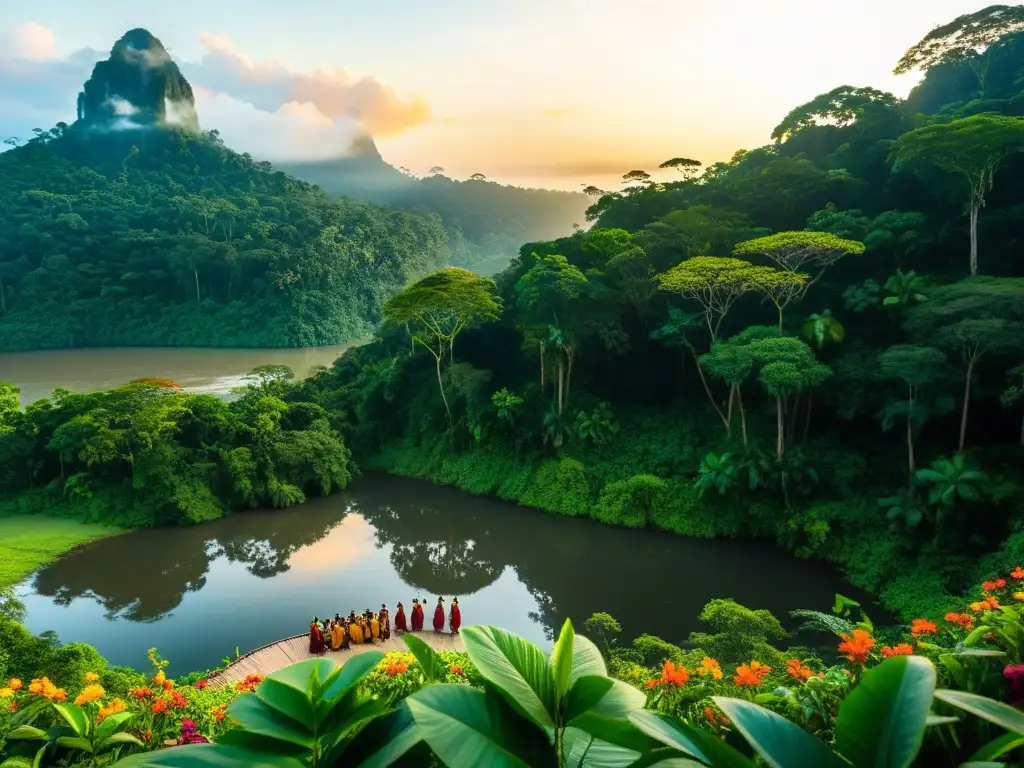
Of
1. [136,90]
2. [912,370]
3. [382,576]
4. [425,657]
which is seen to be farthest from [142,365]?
[136,90]

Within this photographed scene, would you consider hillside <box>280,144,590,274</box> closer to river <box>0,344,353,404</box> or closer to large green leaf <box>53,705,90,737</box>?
river <box>0,344,353,404</box>

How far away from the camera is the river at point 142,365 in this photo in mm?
26031

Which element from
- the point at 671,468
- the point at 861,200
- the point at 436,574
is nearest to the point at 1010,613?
the point at 436,574

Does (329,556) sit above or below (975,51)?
below

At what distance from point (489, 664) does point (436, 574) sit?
34.7 ft

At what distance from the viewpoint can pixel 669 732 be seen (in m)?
1.37

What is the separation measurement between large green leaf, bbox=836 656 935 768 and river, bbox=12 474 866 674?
8120 millimetres

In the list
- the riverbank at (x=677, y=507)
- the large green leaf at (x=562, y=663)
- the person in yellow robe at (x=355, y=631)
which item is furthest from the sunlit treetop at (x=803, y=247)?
the large green leaf at (x=562, y=663)

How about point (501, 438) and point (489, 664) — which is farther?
point (501, 438)

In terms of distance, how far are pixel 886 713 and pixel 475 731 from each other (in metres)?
0.86

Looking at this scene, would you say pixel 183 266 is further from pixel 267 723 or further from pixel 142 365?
pixel 267 723

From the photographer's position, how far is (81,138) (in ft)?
186

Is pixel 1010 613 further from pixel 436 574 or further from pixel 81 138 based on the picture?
→ pixel 81 138

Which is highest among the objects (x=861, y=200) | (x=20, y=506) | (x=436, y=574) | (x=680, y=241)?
(x=861, y=200)
